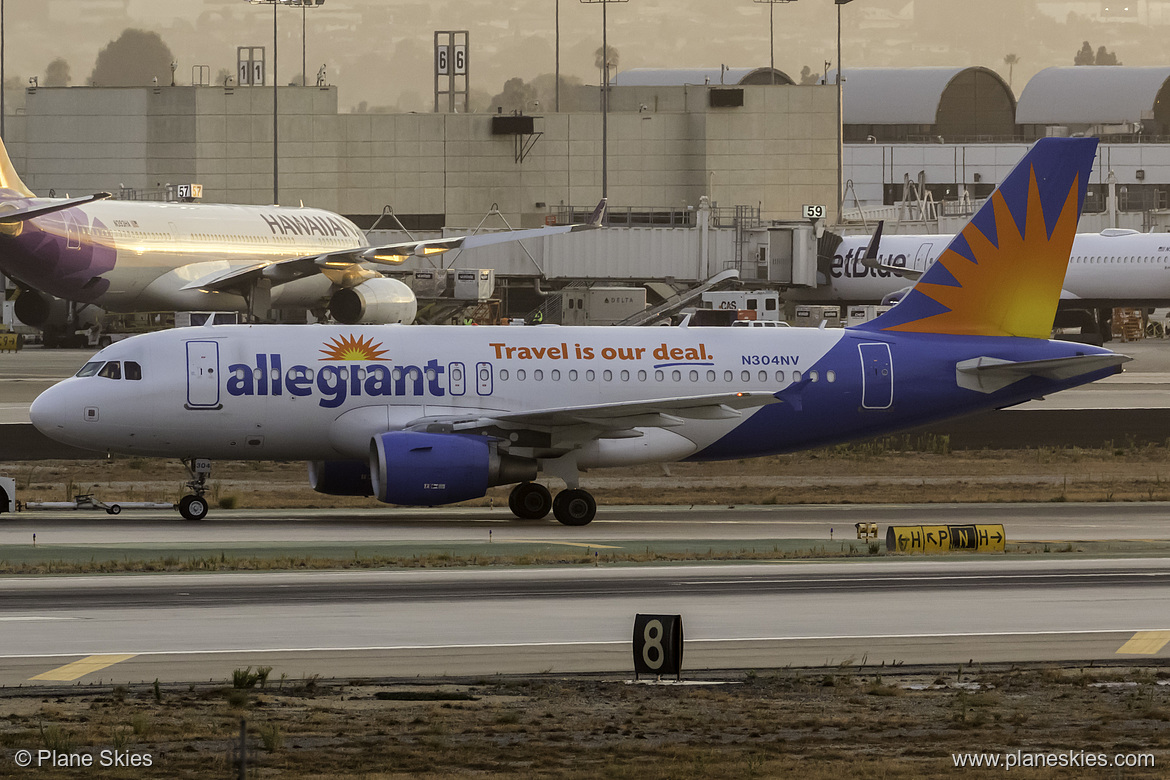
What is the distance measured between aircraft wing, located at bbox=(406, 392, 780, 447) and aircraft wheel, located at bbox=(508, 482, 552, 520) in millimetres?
1687

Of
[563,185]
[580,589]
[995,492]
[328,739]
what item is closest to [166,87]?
[563,185]

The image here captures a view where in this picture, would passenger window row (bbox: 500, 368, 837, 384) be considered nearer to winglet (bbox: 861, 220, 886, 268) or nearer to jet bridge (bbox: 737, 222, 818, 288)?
winglet (bbox: 861, 220, 886, 268)

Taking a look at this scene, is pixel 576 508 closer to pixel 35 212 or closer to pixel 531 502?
pixel 531 502

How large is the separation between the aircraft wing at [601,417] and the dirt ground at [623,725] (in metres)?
15.3

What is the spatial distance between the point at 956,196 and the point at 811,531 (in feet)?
490

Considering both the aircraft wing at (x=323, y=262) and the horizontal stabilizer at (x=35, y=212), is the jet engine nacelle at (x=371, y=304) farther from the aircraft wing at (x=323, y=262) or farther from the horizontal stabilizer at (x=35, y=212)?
the horizontal stabilizer at (x=35, y=212)

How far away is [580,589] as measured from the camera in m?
24.3

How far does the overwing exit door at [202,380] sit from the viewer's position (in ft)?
110

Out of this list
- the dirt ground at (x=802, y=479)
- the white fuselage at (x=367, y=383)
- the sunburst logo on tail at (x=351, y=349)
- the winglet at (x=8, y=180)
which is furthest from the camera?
the winglet at (x=8, y=180)

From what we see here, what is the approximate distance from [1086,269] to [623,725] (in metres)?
95.0

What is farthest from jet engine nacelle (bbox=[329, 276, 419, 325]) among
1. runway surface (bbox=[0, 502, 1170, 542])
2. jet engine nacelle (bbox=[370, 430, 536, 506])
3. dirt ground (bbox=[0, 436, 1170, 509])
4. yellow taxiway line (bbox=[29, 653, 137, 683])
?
yellow taxiway line (bbox=[29, 653, 137, 683])

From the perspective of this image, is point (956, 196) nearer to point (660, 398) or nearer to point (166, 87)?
point (166, 87)

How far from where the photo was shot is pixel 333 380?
34.0 m

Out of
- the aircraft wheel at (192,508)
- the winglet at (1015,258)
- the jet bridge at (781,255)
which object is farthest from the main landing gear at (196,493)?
the jet bridge at (781,255)
